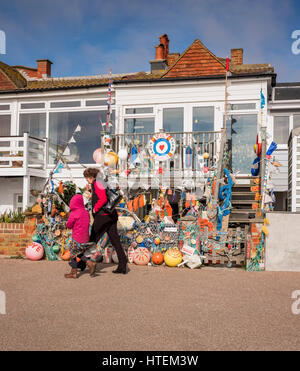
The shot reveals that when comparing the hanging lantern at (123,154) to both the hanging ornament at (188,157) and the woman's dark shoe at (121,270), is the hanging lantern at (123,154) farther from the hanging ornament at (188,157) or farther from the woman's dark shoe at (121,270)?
the woman's dark shoe at (121,270)

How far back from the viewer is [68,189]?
9.84 metres

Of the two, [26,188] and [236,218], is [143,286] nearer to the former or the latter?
[236,218]

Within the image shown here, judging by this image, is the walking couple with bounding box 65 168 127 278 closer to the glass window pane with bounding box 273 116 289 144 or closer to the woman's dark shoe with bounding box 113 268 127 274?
the woman's dark shoe with bounding box 113 268 127 274

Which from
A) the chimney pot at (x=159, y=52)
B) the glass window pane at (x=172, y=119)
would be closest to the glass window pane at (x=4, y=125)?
the glass window pane at (x=172, y=119)

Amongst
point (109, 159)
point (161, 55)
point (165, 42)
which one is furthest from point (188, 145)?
point (165, 42)

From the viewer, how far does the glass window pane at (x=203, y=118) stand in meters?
12.8

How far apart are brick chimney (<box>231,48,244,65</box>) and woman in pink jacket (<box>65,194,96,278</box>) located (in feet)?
40.1

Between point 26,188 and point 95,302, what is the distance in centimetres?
843

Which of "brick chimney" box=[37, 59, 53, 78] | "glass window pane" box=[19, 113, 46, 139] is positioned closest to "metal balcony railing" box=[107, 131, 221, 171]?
"glass window pane" box=[19, 113, 46, 139]

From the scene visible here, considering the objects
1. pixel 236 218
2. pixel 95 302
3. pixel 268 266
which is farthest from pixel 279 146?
pixel 95 302

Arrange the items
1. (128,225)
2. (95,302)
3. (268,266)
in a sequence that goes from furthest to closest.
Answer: (128,225) → (268,266) → (95,302)

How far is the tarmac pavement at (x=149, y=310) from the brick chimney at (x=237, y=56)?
11.9 meters

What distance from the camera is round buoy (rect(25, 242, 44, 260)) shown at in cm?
810

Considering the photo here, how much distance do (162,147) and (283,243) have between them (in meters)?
4.22
